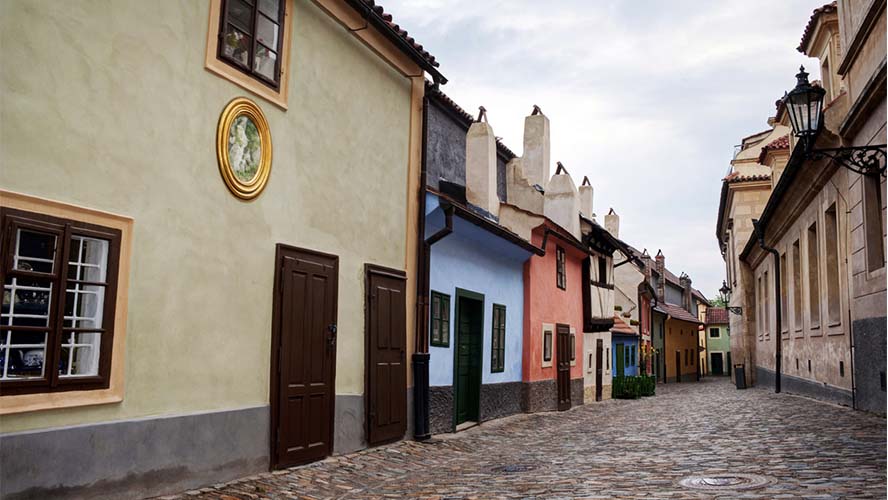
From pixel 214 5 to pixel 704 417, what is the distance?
1254 centimetres

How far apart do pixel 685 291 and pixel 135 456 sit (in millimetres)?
62498

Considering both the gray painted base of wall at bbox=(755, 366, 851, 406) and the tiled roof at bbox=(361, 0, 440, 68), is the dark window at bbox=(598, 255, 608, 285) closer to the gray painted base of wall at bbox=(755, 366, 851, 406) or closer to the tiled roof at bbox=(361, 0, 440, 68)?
the gray painted base of wall at bbox=(755, 366, 851, 406)

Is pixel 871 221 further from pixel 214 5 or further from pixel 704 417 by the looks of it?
pixel 214 5

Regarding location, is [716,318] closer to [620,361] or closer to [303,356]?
[620,361]

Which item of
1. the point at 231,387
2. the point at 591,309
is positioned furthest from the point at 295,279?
the point at 591,309

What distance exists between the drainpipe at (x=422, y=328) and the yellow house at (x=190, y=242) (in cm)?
60

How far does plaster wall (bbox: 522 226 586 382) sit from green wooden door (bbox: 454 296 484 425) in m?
3.04

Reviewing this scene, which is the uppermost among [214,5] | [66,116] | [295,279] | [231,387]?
[214,5]

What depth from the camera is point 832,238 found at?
16.4 m

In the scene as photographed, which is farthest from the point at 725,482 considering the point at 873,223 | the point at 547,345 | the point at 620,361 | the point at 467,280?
the point at 620,361

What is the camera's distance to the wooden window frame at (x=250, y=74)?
749 centimetres

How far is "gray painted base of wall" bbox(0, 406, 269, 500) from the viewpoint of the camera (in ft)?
17.8

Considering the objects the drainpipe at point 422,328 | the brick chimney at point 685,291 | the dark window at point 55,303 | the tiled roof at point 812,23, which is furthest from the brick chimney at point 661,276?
the dark window at point 55,303

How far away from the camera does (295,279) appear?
28.8 ft
